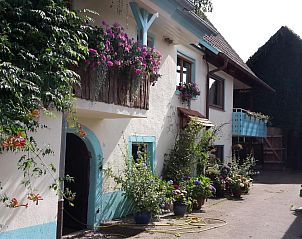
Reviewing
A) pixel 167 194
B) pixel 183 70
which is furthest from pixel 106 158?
pixel 183 70

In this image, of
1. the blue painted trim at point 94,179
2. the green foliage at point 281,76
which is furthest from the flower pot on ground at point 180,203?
the green foliage at point 281,76

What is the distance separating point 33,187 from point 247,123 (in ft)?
49.5

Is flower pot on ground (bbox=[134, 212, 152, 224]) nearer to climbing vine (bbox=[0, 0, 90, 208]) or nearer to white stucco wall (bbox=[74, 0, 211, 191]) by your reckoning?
white stucco wall (bbox=[74, 0, 211, 191])

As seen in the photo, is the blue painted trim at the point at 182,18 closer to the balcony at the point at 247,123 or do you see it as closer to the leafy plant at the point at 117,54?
the leafy plant at the point at 117,54

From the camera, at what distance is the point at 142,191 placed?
8.70 meters

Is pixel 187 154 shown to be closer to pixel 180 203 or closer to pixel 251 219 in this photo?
pixel 180 203

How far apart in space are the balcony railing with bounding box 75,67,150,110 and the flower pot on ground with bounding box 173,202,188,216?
9.44ft

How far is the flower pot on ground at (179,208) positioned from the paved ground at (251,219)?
0.42 m

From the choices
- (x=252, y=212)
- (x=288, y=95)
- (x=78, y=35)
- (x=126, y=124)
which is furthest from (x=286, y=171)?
(x=78, y=35)

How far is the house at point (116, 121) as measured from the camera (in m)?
5.54

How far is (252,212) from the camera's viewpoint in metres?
11.2

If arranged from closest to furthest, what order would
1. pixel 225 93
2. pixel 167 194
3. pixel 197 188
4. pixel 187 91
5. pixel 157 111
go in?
pixel 167 194
pixel 197 188
pixel 157 111
pixel 187 91
pixel 225 93

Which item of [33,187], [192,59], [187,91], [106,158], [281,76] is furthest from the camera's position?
[281,76]

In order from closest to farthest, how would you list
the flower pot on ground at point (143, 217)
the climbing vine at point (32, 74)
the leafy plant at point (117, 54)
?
the climbing vine at point (32, 74) → the leafy plant at point (117, 54) → the flower pot on ground at point (143, 217)
